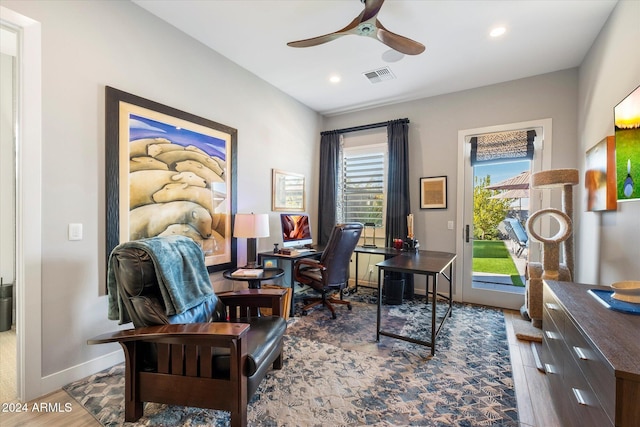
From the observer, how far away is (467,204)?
3.80 meters

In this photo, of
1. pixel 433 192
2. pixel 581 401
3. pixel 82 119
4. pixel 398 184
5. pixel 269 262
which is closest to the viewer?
pixel 581 401

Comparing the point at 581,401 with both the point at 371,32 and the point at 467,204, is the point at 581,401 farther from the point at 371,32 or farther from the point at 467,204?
the point at 467,204

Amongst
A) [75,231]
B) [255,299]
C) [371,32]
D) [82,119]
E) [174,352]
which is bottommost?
[174,352]

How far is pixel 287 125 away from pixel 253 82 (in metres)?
0.79

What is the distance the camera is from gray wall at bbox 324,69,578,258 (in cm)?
324

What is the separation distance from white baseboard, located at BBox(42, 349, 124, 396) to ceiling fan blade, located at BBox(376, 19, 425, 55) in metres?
3.30

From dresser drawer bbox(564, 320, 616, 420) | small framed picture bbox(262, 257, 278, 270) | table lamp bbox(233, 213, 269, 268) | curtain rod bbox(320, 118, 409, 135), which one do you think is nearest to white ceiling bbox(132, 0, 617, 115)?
curtain rod bbox(320, 118, 409, 135)

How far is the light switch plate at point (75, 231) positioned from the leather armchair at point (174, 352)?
0.64 meters

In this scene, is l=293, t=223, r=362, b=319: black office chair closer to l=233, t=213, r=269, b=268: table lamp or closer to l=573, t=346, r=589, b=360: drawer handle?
l=233, t=213, r=269, b=268: table lamp

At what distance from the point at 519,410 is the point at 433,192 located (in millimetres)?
2767

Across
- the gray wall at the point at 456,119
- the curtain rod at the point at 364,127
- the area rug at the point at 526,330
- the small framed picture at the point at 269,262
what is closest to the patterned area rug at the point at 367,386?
the area rug at the point at 526,330

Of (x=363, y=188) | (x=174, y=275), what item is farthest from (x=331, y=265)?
(x=363, y=188)

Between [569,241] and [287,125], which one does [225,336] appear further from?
[287,125]

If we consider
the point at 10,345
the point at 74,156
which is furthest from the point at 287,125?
the point at 10,345
